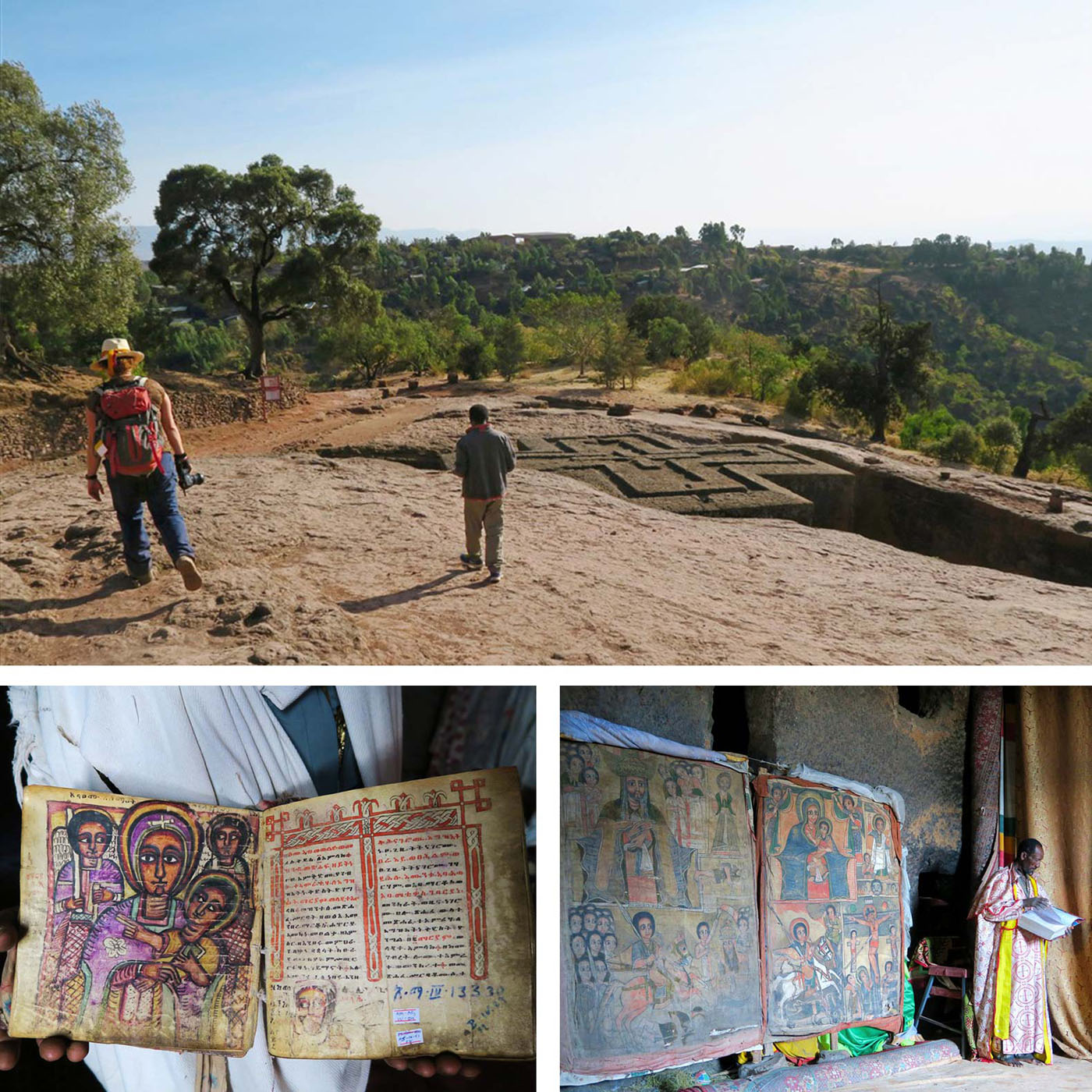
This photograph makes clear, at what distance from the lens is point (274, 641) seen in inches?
237

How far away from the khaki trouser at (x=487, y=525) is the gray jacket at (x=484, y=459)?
6.3 inches

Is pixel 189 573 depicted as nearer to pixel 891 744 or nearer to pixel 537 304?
pixel 891 744

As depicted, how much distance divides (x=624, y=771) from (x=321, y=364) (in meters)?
9.15

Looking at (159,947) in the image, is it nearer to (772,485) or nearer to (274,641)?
(274,641)

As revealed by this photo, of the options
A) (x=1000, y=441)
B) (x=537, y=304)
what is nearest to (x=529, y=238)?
(x=537, y=304)

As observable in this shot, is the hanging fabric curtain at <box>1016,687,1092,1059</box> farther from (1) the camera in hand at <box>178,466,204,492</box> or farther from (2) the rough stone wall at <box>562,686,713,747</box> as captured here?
(1) the camera in hand at <box>178,466,204,492</box>

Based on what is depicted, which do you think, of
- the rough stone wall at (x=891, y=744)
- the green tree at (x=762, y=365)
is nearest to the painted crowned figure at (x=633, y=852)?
the rough stone wall at (x=891, y=744)

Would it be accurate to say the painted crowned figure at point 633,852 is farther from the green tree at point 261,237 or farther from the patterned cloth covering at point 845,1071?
the green tree at point 261,237

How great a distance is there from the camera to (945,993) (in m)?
4.32

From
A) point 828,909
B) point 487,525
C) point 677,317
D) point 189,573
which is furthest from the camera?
point 677,317

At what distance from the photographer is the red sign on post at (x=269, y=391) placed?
1074 centimetres

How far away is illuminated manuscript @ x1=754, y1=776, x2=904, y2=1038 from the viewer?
3.65 meters

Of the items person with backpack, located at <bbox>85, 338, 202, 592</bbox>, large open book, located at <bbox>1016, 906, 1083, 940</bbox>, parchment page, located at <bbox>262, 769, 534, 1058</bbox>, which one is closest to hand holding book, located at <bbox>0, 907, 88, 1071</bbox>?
parchment page, located at <bbox>262, 769, 534, 1058</bbox>

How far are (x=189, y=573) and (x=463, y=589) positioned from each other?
1.84m
